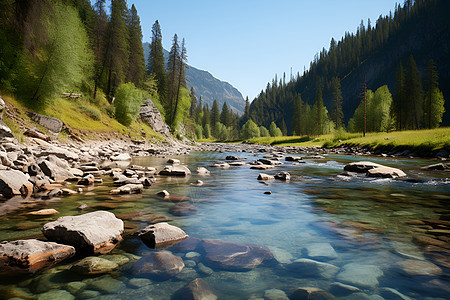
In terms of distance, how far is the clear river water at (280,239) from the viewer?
9.55 feet

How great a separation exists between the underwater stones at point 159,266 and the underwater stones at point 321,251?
210cm

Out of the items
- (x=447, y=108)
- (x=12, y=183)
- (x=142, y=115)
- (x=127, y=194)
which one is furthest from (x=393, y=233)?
(x=447, y=108)

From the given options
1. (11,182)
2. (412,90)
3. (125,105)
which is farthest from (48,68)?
(412,90)

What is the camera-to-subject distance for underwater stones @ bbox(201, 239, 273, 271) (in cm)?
354

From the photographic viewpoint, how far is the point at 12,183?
7.11m

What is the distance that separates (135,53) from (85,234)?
Answer: 5331 cm

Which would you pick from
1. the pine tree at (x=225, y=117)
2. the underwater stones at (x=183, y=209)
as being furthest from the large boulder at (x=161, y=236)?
the pine tree at (x=225, y=117)

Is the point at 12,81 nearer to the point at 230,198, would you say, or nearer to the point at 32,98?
the point at 32,98

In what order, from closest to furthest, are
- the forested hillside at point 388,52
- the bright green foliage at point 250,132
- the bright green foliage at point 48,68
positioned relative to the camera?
the bright green foliage at point 48,68 < the bright green foliage at point 250,132 < the forested hillside at point 388,52

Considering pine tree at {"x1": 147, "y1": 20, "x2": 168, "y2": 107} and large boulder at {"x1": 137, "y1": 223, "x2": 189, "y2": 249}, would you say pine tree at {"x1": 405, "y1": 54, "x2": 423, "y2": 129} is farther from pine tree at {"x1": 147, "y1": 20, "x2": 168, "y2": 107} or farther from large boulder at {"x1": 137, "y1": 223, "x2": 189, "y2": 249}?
large boulder at {"x1": 137, "y1": 223, "x2": 189, "y2": 249}

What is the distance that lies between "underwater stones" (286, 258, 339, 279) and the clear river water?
14 mm

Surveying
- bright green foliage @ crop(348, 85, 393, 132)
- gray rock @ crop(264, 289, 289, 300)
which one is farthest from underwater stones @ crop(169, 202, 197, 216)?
bright green foliage @ crop(348, 85, 393, 132)

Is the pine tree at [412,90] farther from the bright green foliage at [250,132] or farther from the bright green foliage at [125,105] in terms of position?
the bright green foliage at [250,132]

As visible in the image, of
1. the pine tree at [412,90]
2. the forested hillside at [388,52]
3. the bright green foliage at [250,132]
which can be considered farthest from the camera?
the forested hillside at [388,52]
